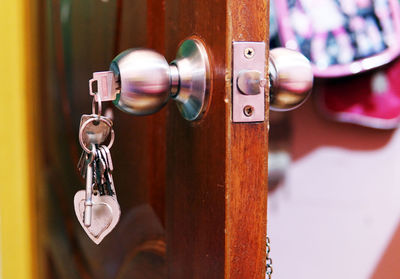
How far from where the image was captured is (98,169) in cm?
34

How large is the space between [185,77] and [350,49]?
→ 24.6 inches

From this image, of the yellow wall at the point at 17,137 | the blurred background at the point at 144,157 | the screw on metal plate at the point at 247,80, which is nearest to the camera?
the screw on metal plate at the point at 247,80

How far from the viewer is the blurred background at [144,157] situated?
1.69 feet

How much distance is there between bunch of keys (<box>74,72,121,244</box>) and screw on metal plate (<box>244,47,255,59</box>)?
0.35 ft

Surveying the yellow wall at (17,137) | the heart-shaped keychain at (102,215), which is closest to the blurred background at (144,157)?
the yellow wall at (17,137)

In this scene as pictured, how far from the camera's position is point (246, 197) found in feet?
1.01

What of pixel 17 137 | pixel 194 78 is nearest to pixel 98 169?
pixel 194 78

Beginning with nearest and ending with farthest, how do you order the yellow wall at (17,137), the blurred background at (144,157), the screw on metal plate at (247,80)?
the screw on metal plate at (247,80), the blurred background at (144,157), the yellow wall at (17,137)

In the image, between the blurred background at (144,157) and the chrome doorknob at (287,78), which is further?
the blurred background at (144,157)

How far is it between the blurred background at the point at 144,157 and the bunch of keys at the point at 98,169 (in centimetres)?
13

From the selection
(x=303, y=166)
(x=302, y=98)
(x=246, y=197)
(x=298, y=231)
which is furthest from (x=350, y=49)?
(x=246, y=197)

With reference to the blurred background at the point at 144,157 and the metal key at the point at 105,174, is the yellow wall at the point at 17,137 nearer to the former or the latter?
the blurred background at the point at 144,157

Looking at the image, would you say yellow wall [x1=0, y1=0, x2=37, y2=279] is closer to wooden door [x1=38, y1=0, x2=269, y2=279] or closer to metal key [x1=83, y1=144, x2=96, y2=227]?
wooden door [x1=38, y1=0, x2=269, y2=279]

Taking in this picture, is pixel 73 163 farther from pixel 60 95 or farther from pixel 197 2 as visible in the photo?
pixel 197 2
